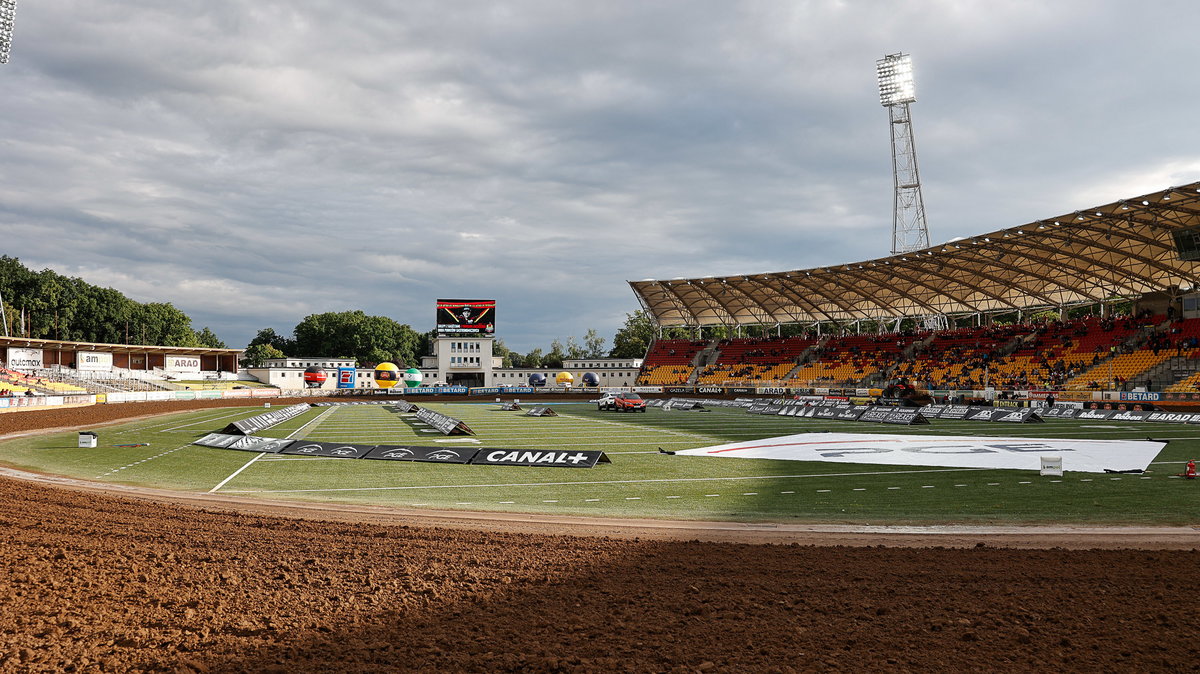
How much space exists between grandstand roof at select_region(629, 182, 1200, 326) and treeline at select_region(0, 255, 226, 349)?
9190cm

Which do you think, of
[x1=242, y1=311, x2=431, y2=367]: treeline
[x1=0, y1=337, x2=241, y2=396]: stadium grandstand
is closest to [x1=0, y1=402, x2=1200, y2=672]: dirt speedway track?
[x1=0, y1=337, x2=241, y2=396]: stadium grandstand

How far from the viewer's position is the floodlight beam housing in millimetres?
73562

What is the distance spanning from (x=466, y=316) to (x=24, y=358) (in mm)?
51896

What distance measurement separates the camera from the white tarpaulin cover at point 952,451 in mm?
18766

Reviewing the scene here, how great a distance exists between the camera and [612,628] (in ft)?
20.9

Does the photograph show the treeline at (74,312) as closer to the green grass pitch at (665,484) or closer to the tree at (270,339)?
the tree at (270,339)

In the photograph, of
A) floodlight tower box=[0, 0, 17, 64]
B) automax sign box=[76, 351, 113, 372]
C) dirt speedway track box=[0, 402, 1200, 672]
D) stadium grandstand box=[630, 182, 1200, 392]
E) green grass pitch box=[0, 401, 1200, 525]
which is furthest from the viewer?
automax sign box=[76, 351, 113, 372]

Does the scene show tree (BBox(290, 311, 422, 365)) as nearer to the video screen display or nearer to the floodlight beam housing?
the video screen display

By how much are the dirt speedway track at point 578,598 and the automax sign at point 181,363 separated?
99.0 m

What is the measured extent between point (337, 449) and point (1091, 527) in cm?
1841

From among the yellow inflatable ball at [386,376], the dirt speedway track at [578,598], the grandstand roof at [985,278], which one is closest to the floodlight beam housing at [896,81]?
the grandstand roof at [985,278]

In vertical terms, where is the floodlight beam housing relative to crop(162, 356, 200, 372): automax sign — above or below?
above

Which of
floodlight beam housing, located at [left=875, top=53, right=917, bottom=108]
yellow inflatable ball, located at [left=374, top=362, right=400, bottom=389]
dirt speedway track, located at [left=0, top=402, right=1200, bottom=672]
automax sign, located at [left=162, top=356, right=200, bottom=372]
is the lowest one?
dirt speedway track, located at [left=0, top=402, right=1200, bottom=672]

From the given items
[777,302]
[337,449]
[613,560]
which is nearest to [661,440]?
[337,449]
